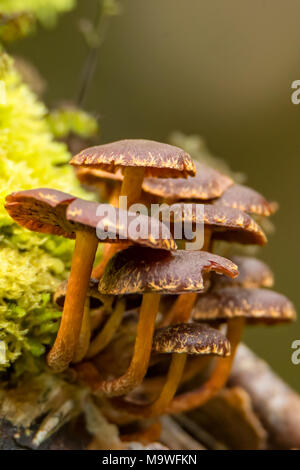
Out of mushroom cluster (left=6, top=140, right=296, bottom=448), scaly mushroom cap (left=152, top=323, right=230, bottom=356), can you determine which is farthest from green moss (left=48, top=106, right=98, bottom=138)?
Answer: scaly mushroom cap (left=152, top=323, right=230, bottom=356)

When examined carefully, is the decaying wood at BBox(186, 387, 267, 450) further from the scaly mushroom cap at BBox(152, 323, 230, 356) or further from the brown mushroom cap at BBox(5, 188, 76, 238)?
the brown mushroom cap at BBox(5, 188, 76, 238)

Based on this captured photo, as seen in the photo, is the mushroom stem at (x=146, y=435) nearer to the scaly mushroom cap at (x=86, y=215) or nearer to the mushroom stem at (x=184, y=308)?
the mushroom stem at (x=184, y=308)

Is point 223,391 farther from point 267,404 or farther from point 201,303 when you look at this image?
point 201,303

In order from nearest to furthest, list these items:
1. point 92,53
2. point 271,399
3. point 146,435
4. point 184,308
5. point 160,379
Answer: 1. point 184,308
2. point 146,435
3. point 160,379
4. point 271,399
5. point 92,53

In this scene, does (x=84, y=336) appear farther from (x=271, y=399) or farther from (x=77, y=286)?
(x=271, y=399)

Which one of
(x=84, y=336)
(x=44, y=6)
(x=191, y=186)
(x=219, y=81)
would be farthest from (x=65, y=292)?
(x=219, y=81)

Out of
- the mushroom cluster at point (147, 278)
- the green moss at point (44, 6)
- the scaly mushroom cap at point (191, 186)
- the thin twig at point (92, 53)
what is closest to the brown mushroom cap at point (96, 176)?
the mushroom cluster at point (147, 278)
